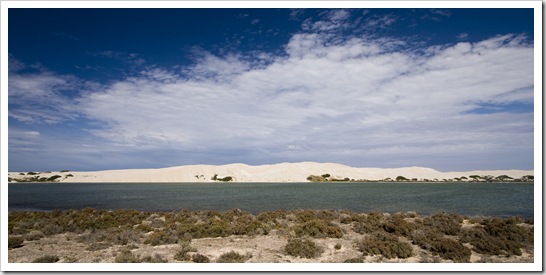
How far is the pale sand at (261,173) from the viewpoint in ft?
278

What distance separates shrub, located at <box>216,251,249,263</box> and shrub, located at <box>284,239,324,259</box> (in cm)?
119

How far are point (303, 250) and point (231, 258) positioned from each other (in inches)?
70.4

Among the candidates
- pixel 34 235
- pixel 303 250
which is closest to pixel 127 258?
pixel 303 250

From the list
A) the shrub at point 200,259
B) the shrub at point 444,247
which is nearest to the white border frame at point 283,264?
the shrub at point 200,259

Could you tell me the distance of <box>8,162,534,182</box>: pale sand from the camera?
8469cm

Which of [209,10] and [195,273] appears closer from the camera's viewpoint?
[195,273]

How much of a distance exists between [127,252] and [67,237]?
383 centimetres

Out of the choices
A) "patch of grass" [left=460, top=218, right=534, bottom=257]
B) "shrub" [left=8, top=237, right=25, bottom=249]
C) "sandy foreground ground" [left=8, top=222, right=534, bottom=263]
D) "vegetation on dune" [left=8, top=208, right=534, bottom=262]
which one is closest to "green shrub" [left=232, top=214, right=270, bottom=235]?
"vegetation on dune" [left=8, top=208, right=534, bottom=262]

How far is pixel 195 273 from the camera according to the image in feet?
22.3

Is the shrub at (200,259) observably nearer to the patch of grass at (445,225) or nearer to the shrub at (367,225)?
the shrub at (367,225)

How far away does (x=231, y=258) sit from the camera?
753 centimetres

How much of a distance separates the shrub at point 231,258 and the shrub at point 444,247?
473 centimetres

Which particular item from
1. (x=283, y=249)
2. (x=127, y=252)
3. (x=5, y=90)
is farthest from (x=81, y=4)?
(x=283, y=249)

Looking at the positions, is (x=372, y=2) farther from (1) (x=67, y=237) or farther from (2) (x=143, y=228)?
(1) (x=67, y=237)
